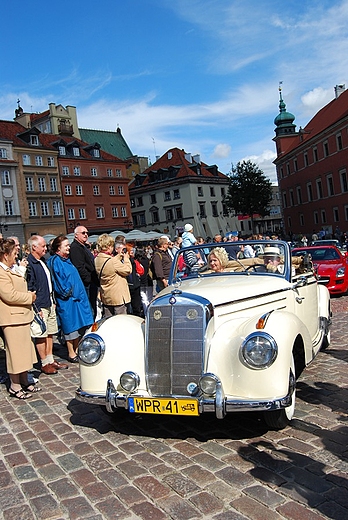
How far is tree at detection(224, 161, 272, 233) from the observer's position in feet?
189

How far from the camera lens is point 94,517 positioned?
305 centimetres

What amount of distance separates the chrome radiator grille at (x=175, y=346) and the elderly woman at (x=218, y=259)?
5.53ft

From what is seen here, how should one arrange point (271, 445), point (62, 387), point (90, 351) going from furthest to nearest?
1. point (62, 387)
2. point (90, 351)
3. point (271, 445)

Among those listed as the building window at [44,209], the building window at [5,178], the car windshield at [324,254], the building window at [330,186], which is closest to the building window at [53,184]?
the building window at [44,209]

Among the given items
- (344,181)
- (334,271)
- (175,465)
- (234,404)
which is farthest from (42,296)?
(344,181)

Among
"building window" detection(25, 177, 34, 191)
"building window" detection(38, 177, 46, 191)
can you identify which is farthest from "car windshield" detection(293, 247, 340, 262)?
"building window" detection(38, 177, 46, 191)

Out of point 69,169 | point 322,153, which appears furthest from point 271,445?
point 322,153

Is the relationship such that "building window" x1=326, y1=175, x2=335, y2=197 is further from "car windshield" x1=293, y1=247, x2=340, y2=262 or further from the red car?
the red car

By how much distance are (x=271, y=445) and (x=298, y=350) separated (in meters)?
1.06

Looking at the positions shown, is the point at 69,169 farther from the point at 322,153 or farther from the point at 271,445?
the point at 271,445

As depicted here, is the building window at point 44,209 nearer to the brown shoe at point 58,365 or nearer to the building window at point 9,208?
the building window at point 9,208

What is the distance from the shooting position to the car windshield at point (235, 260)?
5.64 metres

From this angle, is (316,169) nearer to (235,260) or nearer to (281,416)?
(235,260)

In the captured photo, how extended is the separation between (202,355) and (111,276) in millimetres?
3790
